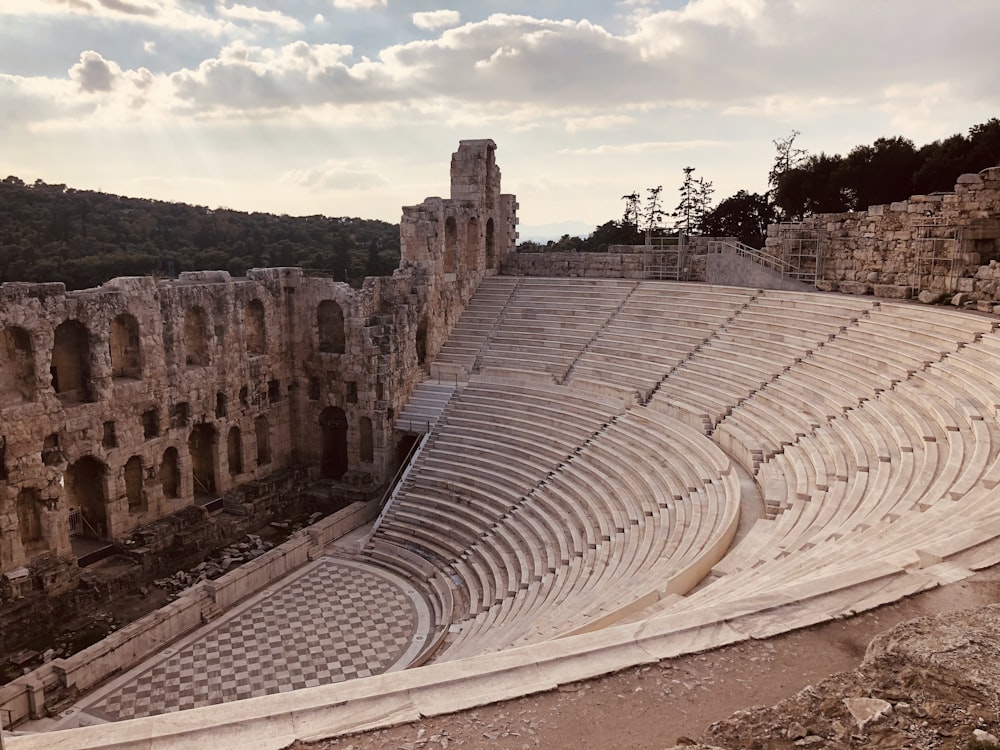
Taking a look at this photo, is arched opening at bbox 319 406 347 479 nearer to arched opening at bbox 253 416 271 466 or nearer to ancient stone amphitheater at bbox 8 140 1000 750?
arched opening at bbox 253 416 271 466

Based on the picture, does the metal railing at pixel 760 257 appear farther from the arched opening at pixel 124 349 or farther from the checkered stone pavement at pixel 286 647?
the arched opening at pixel 124 349

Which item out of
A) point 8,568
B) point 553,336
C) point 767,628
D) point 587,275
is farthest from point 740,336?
point 8,568

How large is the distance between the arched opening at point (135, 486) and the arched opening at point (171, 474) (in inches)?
25.5

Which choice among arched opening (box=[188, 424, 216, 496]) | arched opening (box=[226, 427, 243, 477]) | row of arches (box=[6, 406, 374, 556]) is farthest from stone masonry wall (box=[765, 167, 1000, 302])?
arched opening (box=[188, 424, 216, 496])

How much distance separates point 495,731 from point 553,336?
1935cm

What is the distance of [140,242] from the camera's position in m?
40.0

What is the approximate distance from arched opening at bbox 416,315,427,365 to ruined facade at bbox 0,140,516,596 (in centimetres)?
5

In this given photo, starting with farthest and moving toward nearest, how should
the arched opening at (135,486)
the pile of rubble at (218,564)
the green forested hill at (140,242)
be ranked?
the green forested hill at (140,242)
the arched opening at (135,486)
the pile of rubble at (218,564)

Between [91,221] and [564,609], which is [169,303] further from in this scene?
[91,221]

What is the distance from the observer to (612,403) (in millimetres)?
19297

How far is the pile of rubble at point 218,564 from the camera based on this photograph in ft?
55.4

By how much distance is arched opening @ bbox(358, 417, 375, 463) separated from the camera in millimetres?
22312

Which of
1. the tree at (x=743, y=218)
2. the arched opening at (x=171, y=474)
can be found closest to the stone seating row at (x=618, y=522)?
the arched opening at (x=171, y=474)

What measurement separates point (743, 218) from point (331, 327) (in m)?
23.5
